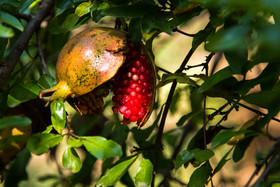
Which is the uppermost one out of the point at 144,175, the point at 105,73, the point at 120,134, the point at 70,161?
the point at 105,73

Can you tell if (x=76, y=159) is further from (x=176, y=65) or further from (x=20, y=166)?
(x=176, y=65)

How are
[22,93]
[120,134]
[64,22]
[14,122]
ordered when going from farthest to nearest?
[120,134] → [64,22] → [22,93] → [14,122]

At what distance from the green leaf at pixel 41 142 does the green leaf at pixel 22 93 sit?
15 centimetres

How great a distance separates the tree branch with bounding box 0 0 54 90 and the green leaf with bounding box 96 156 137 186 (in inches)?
12.9

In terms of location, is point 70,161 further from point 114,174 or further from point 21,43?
point 21,43

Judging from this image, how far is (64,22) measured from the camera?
1.16m

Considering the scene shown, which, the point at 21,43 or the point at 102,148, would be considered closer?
the point at 102,148

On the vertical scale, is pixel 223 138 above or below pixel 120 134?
above

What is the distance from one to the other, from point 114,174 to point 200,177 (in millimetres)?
210

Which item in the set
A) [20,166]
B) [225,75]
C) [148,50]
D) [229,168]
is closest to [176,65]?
[229,168]

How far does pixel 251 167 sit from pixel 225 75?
1.52 meters

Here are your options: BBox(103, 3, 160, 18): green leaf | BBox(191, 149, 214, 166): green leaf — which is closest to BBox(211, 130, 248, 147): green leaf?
BBox(191, 149, 214, 166): green leaf

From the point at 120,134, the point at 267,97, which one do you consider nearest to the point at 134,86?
the point at 267,97

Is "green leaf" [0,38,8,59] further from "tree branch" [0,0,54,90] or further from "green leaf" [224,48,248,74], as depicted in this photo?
"green leaf" [224,48,248,74]
